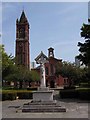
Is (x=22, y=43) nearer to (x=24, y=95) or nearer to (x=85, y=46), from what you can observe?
(x=24, y=95)

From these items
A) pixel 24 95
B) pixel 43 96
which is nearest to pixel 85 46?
pixel 24 95

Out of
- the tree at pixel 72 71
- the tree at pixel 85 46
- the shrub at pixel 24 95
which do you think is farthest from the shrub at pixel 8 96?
the tree at pixel 72 71

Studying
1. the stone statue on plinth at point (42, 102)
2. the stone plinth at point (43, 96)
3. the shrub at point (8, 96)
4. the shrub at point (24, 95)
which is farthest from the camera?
the shrub at point (24, 95)

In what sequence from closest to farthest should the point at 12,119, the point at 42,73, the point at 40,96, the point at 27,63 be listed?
the point at 12,119 < the point at 40,96 < the point at 42,73 < the point at 27,63

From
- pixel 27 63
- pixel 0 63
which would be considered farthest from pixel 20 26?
pixel 0 63

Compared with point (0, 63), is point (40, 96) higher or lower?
lower

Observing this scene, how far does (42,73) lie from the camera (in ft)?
72.6

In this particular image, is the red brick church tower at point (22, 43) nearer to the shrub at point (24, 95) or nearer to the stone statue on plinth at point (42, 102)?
the shrub at point (24, 95)

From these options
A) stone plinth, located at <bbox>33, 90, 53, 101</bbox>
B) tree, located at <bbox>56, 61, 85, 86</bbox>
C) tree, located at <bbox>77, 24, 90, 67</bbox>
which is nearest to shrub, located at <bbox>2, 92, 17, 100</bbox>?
tree, located at <bbox>77, 24, 90, 67</bbox>

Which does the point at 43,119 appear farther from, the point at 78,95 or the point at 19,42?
the point at 19,42

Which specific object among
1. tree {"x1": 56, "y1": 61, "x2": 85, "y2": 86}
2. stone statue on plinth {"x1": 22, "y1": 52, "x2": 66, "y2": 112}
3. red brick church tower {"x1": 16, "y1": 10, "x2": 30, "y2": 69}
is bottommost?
stone statue on plinth {"x1": 22, "y1": 52, "x2": 66, "y2": 112}

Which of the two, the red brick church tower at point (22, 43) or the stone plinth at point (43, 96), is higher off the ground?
the red brick church tower at point (22, 43)

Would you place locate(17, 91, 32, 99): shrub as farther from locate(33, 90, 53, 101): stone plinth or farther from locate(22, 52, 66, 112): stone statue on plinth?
locate(33, 90, 53, 101): stone plinth

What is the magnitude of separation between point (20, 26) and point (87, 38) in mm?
71287
